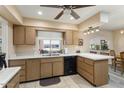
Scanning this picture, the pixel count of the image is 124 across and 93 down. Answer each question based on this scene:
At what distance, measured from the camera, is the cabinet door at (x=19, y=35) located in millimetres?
3598

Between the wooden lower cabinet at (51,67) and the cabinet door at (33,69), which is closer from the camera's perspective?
the cabinet door at (33,69)

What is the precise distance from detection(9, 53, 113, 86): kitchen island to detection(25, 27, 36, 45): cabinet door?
68 centimetres

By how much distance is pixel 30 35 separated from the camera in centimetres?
381

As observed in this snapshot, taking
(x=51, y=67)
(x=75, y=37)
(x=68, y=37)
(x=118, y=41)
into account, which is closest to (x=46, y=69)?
(x=51, y=67)

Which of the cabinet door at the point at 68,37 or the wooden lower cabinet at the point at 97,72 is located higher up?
the cabinet door at the point at 68,37

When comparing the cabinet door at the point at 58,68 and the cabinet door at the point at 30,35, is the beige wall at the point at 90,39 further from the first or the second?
the cabinet door at the point at 30,35

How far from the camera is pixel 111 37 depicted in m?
6.98

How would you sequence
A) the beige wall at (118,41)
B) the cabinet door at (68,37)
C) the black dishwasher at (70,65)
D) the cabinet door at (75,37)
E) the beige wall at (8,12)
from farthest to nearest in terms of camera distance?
the beige wall at (118,41), the cabinet door at (75,37), the cabinet door at (68,37), the black dishwasher at (70,65), the beige wall at (8,12)

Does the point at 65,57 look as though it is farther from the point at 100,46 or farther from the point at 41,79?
the point at 100,46

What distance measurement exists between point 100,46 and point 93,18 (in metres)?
3.41

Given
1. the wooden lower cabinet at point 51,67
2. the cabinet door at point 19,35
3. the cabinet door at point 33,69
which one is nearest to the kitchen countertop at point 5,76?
the cabinet door at point 33,69

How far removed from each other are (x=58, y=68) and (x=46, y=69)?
0.51 meters

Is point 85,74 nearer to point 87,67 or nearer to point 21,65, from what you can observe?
point 87,67

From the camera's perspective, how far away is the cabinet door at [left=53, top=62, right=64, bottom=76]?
12.4 ft
